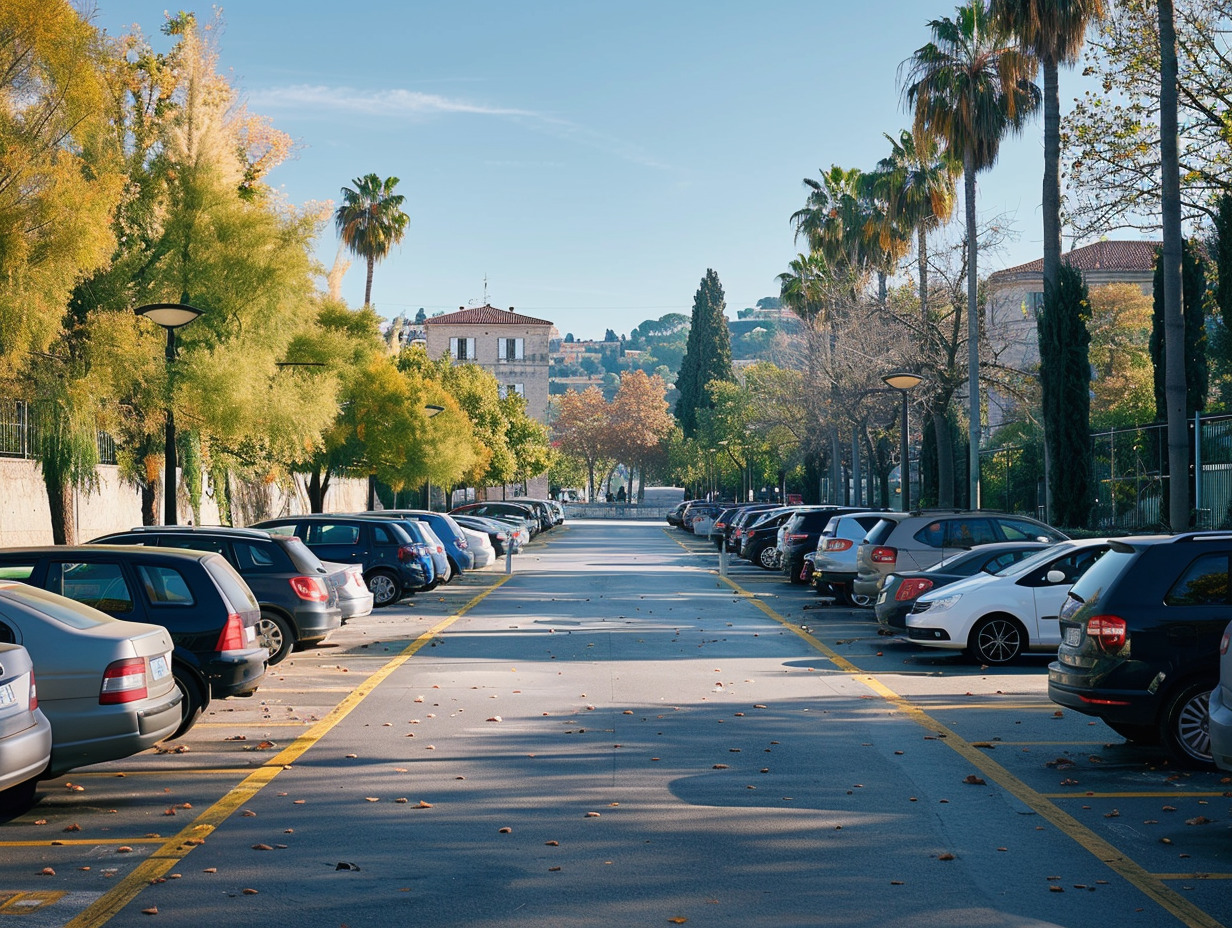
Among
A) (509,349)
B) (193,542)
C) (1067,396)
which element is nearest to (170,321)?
(193,542)

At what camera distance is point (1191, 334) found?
36531 millimetres

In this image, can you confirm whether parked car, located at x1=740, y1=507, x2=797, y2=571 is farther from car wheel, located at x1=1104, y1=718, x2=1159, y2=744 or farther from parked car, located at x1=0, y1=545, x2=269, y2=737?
parked car, located at x1=0, y1=545, x2=269, y2=737

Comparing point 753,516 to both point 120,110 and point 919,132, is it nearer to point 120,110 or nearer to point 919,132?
point 919,132

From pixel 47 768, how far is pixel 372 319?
1592 inches

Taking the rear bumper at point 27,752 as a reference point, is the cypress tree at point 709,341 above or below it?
above

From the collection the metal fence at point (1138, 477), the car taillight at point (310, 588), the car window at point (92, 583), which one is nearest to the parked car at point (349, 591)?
the car taillight at point (310, 588)

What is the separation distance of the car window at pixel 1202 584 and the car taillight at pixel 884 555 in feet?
31.6

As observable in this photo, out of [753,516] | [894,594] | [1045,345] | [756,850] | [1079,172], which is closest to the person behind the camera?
[756,850]

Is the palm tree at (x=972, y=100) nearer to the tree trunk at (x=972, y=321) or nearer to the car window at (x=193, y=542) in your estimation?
the tree trunk at (x=972, y=321)

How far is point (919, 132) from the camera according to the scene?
3669 cm

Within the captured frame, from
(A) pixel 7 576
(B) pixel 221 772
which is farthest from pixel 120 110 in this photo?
(B) pixel 221 772

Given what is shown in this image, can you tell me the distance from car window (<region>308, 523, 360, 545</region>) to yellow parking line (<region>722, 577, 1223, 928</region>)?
12551mm

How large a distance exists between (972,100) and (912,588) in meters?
22.4

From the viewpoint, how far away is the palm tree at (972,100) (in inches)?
1385
